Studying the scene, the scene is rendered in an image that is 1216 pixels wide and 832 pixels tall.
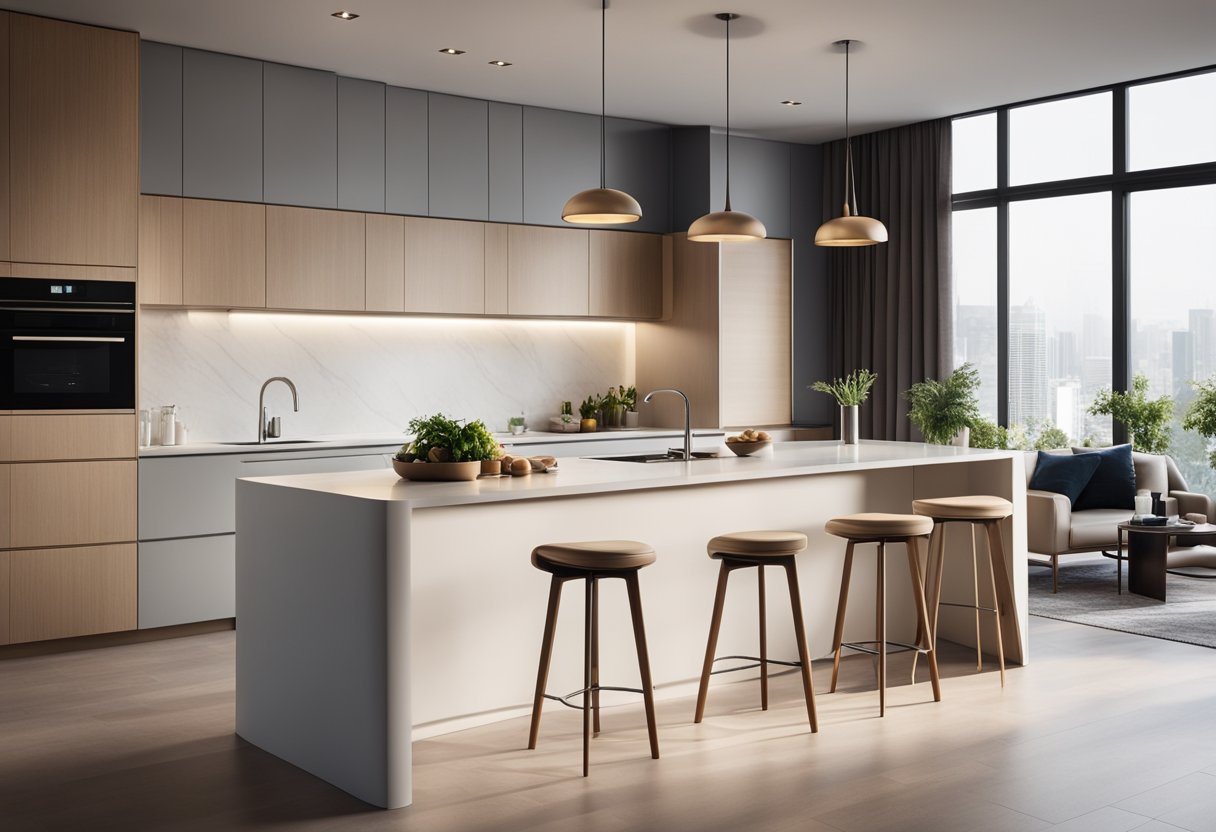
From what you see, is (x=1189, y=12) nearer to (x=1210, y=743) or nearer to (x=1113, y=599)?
(x=1113, y=599)

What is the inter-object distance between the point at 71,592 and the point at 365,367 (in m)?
2.19

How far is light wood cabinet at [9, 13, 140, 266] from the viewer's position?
5219 millimetres

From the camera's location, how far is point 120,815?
3.28 m

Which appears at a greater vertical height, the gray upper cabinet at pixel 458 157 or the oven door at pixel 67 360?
the gray upper cabinet at pixel 458 157

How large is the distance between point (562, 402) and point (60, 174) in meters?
3.46

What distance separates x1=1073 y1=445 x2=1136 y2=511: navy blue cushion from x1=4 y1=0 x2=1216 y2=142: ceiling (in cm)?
217

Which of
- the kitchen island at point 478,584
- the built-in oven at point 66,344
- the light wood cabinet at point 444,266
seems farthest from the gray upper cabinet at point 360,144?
the kitchen island at point 478,584

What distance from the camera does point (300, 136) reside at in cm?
629

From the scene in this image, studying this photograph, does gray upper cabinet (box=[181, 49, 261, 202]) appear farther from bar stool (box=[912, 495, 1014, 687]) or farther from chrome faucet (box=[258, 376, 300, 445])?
bar stool (box=[912, 495, 1014, 687])

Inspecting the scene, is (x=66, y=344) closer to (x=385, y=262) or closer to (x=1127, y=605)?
(x=385, y=262)

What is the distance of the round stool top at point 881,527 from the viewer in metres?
4.29

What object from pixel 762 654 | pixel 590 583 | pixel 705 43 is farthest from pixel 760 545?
pixel 705 43

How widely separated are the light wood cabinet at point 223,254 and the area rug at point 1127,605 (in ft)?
14.5

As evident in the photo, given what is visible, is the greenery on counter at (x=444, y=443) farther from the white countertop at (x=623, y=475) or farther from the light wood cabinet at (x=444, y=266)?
the light wood cabinet at (x=444, y=266)
